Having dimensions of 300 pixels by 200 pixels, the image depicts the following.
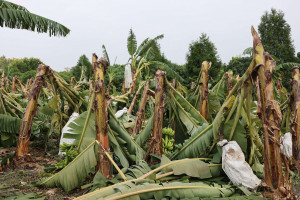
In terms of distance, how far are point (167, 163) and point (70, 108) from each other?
1.94 m

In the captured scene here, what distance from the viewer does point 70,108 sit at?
3549mm

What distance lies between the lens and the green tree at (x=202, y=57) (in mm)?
14916

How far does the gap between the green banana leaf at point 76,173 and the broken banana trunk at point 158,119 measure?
0.71m

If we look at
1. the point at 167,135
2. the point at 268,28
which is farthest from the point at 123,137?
the point at 268,28

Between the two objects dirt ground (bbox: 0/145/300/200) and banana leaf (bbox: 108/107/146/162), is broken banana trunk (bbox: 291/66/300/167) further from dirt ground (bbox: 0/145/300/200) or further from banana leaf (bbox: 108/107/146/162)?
banana leaf (bbox: 108/107/146/162)

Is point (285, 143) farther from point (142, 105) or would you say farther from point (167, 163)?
point (142, 105)

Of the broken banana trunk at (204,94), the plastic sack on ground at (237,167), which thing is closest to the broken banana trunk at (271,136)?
the plastic sack on ground at (237,167)

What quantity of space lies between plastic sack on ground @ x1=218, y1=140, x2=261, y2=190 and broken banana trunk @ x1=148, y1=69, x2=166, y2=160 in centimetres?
79

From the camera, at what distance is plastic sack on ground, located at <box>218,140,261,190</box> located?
1.91m

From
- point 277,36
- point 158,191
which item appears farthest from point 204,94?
point 277,36

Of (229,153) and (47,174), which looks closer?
(229,153)

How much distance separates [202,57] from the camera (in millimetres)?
14953

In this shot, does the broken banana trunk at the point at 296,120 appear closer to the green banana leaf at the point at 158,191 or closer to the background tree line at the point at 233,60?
the green banana leaf at the point at 158,191

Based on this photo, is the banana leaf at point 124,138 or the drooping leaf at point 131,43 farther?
the drooping leaf at point 131,43
